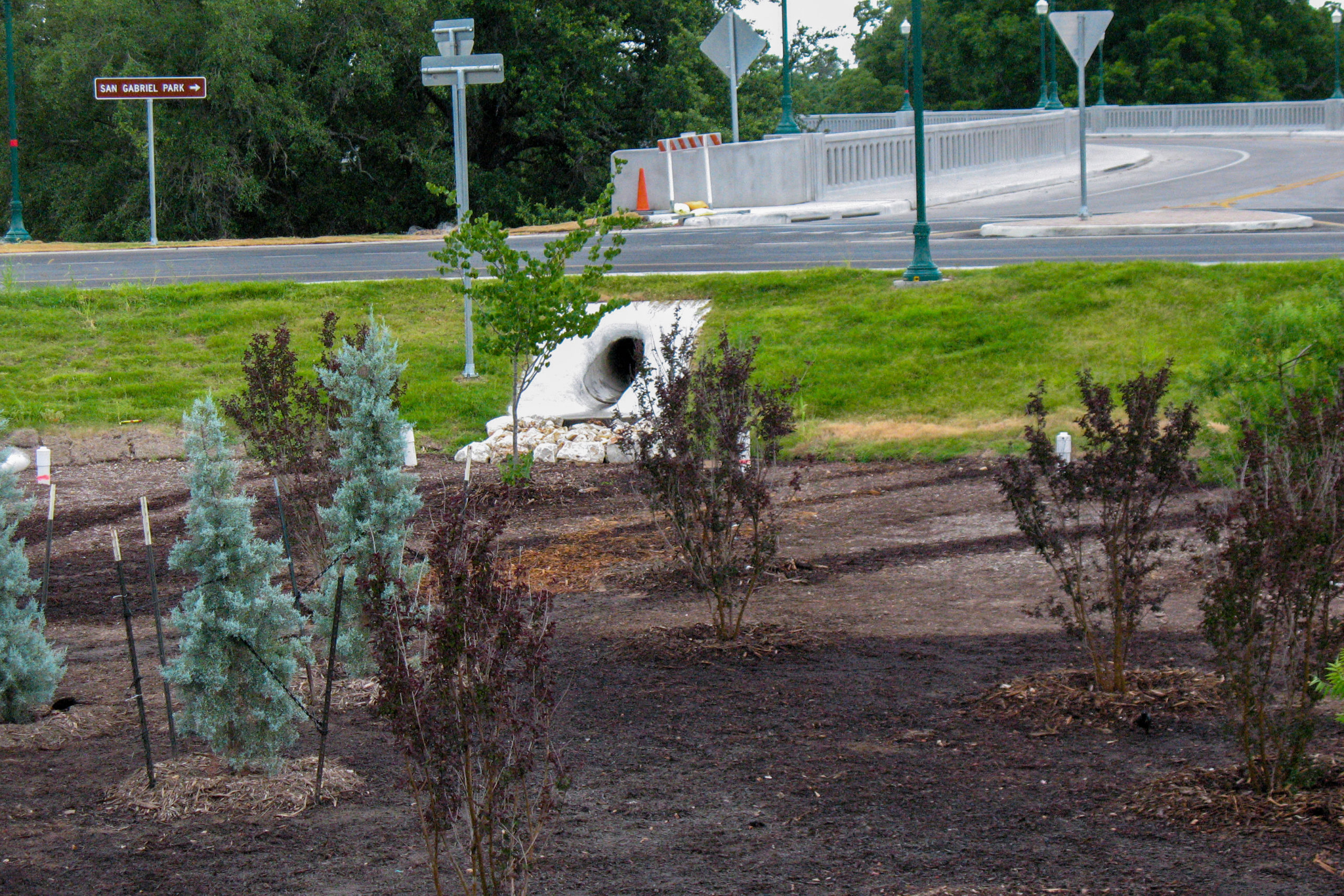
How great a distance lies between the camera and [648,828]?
15.6 ft

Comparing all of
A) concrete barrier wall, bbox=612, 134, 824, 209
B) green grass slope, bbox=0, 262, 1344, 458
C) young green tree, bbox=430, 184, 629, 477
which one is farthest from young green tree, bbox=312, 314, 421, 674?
concrete barrier wall, bbox=612, 134, 824, 209

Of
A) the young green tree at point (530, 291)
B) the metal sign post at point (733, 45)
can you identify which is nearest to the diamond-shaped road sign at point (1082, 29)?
the young green tree at point (530, 291)

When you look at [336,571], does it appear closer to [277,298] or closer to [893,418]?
[893,418]

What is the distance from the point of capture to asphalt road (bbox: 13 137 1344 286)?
16750 mm

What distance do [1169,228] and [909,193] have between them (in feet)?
30.4

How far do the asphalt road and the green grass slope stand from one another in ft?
4.58

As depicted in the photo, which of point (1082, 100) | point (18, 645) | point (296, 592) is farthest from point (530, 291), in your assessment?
point (1082, 100)

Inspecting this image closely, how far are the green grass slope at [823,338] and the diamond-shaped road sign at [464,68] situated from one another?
333cm

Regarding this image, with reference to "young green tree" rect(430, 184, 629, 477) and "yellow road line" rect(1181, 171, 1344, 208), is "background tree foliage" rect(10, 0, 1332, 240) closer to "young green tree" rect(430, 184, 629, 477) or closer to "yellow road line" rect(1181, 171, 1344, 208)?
"yellow road line" rect(1181, 171, 1344, 208)

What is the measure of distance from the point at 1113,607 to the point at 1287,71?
53655 mm

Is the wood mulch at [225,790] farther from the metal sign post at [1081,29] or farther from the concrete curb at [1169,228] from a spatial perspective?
the concrete curb at [1169,228]

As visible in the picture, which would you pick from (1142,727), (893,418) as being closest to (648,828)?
(1142,727)

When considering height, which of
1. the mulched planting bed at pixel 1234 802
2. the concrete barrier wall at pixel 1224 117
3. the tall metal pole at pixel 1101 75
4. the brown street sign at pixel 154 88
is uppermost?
the tall metal pole at pixel 1101 75

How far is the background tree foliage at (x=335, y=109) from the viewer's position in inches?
1223
